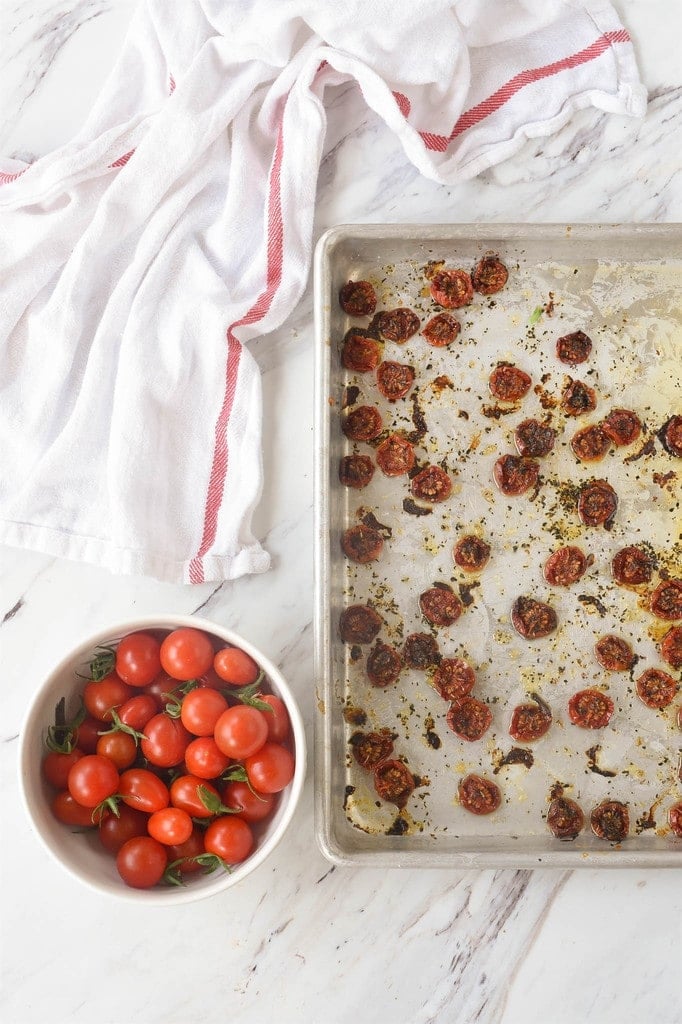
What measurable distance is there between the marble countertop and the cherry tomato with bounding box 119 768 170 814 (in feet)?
0.86

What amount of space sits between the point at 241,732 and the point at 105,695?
0.22 metres

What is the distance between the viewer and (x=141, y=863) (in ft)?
4.04

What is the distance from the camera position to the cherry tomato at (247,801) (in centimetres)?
127

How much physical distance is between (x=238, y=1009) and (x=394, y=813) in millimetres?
422

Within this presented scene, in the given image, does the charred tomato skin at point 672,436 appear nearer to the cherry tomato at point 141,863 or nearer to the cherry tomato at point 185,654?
the cherry tomato at point 185,654

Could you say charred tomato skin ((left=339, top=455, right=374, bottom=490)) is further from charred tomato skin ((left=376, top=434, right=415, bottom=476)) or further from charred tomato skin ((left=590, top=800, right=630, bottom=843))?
charred tomato skin ((left=590, top=800, right=630, bottom=843))

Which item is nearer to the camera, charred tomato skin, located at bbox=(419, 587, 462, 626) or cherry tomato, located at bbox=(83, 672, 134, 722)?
cherry tomato, located at bbox=(83, 672, 134, 722)

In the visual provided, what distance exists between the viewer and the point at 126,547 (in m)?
1.34

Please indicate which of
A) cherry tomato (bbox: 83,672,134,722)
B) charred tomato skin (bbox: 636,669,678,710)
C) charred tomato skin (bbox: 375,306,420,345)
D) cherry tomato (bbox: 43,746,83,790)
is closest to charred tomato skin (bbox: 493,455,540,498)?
charred tomato skin (bbox: 375,306,420,345)

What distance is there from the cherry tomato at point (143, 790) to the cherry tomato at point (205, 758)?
56 millimetres

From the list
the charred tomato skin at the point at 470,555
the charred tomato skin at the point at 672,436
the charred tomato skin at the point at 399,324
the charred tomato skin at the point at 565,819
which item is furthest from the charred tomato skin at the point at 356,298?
the charred tomato skin at the point at 565,819

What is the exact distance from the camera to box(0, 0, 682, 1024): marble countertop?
1408mm

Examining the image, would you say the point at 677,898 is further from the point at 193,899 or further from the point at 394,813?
the point at 193,899

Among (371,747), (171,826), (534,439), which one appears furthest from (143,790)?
(534,439)
